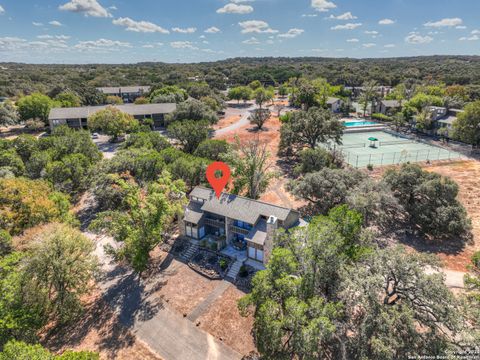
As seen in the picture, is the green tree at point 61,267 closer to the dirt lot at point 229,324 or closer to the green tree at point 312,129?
the dirt lot at point 229,324

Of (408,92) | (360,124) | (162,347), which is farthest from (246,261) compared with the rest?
(408,92)

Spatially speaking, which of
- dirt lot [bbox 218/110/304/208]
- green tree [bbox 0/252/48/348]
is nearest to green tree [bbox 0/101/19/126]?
dirt lot [bbox 218/110/304/208]

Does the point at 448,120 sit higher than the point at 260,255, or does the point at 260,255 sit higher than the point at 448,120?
the point at 448,120

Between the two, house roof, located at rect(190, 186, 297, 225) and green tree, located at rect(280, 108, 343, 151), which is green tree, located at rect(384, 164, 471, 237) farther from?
green tree, located at rect(280, 108, 343, 151)

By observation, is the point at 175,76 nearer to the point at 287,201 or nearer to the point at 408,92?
the point at 408,92

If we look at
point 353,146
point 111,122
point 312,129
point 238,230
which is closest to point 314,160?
point 312,129

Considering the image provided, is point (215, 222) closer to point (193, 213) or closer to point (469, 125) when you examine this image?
point (193, 213)

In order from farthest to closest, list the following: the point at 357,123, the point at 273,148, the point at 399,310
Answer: the point at 357,123 < the point at 273,148 < the point at 399,310
